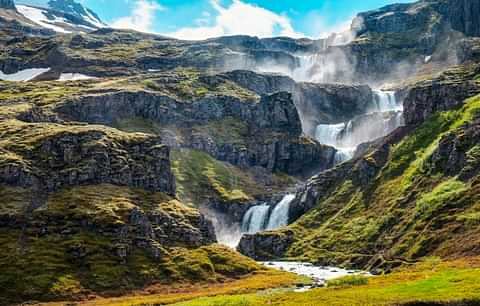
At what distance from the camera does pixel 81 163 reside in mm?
178125

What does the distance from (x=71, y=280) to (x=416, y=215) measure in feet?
296

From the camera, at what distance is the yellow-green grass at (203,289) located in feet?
387

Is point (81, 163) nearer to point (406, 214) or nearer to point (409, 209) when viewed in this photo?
point (406, 214)

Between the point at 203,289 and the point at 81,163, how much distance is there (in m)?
67.0

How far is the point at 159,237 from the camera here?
158375 millimetres

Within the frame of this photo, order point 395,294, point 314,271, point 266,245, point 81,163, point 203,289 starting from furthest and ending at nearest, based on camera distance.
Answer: point 266,245 → point 81,163 → point 314,271 → point 203,289 → point 395,294

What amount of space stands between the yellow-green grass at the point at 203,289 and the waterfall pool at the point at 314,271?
14.9ft

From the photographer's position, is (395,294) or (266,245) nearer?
(395,294)

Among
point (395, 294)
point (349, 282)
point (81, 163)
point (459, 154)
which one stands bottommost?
point (395, 294)

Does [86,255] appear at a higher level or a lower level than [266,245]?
lower

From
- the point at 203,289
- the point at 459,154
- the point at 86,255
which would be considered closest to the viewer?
the point at 203,289

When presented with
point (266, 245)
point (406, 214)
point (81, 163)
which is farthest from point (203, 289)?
point (81, 163)

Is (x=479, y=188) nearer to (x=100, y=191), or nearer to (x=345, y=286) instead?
(x=345, y=286)

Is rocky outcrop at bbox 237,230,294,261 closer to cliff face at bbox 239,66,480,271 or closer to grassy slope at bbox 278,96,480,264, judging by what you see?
cliff face at bbox 239,66,480,271
